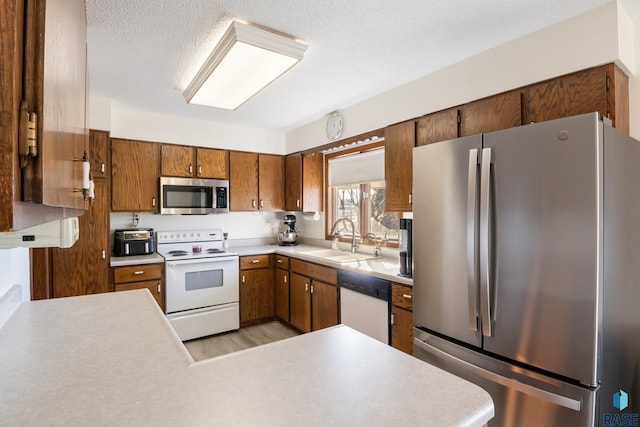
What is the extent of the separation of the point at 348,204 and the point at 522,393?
2596 mm

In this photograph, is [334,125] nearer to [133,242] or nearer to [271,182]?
[271,182]

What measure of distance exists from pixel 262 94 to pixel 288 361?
8.18 ft

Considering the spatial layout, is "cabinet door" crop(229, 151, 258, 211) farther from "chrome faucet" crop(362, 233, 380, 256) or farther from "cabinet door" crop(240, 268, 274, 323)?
"chrome faucet" crop(362, 233, 380, 256)

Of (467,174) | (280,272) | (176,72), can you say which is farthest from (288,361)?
(280,272)

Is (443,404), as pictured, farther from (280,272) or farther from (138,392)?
(280,272)

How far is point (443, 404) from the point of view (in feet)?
2.54

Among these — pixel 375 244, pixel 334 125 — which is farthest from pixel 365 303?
pixel 334 125

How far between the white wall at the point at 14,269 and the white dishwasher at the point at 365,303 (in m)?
2.11

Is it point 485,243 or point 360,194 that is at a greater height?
point 360,194

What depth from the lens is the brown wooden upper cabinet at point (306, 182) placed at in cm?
396

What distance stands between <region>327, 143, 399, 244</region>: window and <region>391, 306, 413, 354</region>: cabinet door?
101 centimetres

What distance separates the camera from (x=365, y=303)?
255 centimetres

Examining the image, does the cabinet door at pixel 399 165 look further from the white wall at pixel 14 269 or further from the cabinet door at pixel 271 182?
the white wall at pixel 14 269

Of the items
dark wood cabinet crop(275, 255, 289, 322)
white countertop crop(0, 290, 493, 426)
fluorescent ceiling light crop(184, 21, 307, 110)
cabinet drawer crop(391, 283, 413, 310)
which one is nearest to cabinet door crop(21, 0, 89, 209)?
white countertop crop(0, 290, 493, 426)
